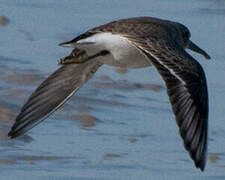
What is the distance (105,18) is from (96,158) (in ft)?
9.24

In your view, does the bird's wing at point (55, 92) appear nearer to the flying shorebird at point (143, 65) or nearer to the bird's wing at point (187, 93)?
the flying shorebird at point (143, 65)

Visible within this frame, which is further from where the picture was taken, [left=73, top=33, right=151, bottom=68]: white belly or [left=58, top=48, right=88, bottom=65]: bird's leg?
[left=58, top=48, right=88, bottom=65]: bird's leg

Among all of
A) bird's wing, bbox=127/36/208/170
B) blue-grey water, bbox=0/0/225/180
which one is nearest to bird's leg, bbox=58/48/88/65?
blue-grey water, bbox=0/0/225/180

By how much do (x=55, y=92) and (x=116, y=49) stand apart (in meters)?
0.80

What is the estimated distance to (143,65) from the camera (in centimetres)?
779

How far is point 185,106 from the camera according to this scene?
693 cm

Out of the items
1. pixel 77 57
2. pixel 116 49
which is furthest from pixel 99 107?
pixel 116 49

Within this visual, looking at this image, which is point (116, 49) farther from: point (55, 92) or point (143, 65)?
point (55, 92)

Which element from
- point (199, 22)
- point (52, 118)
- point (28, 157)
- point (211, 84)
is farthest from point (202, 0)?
point (28, 157)

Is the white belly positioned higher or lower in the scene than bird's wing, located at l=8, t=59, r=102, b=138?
higher

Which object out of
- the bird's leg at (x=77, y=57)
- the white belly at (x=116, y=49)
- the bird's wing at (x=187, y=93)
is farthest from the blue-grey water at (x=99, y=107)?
the bird's wing at (x=187, y=93)

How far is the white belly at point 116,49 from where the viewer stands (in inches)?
301

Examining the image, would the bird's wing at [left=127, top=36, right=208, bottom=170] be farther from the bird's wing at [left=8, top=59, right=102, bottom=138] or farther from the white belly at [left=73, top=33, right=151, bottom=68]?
the bird's wing at [left=8, top=59, right=102, bottom=138]

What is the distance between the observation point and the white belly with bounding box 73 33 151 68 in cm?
763
